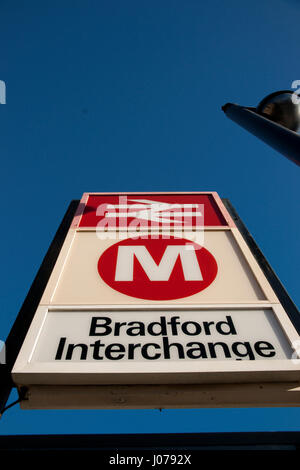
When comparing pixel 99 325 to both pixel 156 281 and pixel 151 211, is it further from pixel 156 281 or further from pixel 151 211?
pixel 151 211

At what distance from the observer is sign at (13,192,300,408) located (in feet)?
6.72

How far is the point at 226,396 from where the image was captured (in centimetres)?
210

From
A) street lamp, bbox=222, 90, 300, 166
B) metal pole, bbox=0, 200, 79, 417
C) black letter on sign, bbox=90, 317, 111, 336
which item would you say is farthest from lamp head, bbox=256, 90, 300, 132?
metal pole, bbox=0, 200, 79, 417

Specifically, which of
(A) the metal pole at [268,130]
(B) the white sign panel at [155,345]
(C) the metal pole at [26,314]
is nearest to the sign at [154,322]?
(B) the white sign panel at [155,345]

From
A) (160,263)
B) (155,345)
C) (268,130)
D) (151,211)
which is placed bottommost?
(155,345)

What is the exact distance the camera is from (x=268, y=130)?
243 cm

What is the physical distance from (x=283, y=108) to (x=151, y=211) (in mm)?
1960

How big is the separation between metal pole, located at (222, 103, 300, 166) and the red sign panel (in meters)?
1.17

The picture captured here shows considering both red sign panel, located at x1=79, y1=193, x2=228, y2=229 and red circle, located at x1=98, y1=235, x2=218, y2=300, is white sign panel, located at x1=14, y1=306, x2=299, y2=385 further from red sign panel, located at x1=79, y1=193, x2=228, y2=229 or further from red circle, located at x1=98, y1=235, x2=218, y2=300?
red sign panel, located at x1=79, y1=193, x2=228, y2=229

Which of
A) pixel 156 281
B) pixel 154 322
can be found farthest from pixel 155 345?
pixel 156 281

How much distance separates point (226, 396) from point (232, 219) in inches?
89.5

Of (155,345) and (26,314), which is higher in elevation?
(26,314)
